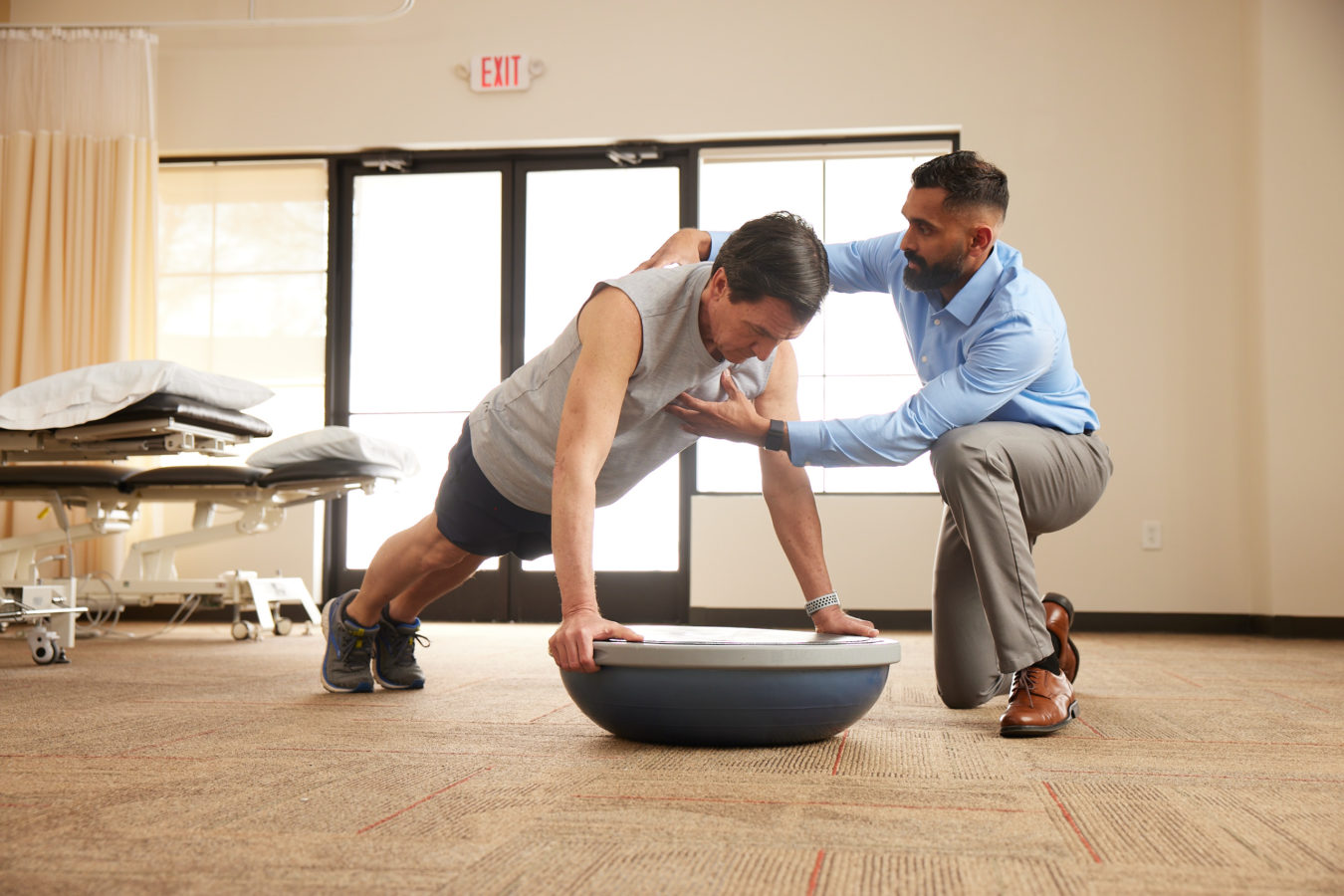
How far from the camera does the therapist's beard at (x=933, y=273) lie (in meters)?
1.83

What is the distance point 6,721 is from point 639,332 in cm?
113

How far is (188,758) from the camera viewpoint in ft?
4.51

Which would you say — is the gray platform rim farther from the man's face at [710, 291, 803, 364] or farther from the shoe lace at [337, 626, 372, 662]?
the shoe lace at [337, 626, 372, 662]

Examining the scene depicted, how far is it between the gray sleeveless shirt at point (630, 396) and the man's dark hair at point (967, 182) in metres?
0.40

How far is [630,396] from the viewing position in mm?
1564

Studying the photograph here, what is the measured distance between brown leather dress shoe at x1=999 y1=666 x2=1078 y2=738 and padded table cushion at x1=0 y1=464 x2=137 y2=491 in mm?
2711

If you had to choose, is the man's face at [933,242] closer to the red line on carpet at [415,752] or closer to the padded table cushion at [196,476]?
the red line on carpet at [415,752]

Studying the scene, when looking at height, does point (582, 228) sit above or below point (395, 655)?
above

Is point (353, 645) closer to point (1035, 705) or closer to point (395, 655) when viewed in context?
point (395, 655)

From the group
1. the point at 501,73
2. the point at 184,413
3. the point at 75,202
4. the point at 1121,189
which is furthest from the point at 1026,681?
the point at 75,202

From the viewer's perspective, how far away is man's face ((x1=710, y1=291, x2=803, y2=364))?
1.46m

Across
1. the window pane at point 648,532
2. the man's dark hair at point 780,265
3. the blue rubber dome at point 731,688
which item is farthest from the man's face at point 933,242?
the window pane at point 648,532

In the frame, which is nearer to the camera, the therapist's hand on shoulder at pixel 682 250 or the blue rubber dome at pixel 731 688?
the blue rubber dome at pixel 731 688

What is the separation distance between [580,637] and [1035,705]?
2.32 ft
